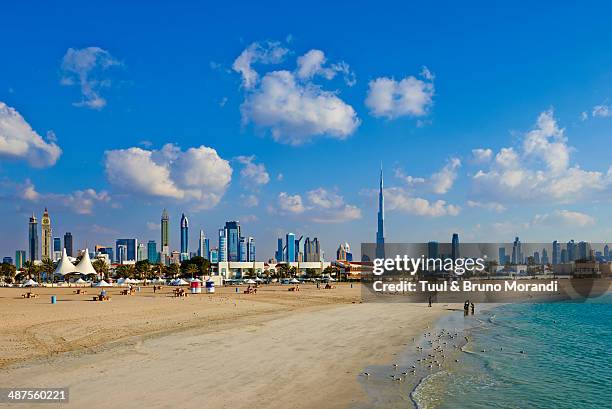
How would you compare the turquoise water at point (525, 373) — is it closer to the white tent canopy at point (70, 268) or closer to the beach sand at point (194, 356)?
the beach sand at point (194, 356)

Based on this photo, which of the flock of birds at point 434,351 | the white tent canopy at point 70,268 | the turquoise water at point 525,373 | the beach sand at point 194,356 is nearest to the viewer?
the beach sand at point 194,356

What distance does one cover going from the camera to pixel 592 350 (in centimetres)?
3022

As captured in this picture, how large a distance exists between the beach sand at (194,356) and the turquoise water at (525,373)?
3290 mm

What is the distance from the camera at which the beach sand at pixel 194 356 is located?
15273 millimetres

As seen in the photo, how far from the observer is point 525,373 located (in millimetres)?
21781

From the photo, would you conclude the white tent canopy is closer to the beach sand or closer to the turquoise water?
the beach sand

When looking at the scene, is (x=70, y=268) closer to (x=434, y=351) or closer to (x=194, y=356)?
(x=194, y=356)

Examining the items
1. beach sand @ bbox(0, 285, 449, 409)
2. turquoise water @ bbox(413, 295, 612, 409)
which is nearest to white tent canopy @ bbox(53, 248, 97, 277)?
beach sand @ bbox(0, 285, 449, 409)

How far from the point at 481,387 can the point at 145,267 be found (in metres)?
109

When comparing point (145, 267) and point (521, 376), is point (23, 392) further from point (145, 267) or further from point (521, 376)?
point (145, 267)

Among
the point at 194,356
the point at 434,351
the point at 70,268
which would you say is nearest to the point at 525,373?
the point at 434,351

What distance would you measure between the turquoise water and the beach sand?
10.8ft

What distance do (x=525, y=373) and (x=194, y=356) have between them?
1456 centimetres

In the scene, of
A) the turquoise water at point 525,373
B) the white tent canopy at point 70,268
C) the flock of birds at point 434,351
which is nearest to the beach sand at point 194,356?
the flock of birds at point 434,351
